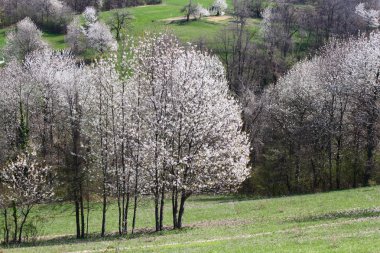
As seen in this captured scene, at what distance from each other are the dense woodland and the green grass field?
6.57 ft

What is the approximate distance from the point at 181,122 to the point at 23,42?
3221 inches

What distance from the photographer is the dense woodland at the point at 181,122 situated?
30.7 m

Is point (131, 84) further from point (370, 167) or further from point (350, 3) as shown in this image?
point (350, 3)

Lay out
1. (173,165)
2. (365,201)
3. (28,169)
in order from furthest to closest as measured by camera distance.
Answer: (28,169) < (365,201) < (173,165)

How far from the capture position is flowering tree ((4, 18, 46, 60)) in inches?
3885

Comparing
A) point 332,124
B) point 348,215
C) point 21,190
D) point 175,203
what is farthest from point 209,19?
point 348,215

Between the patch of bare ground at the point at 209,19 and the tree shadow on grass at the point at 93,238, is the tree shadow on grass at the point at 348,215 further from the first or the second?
the patch of bare ground at the point at 209,19

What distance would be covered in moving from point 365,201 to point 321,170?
16900 mm

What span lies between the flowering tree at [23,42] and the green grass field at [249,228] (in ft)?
196

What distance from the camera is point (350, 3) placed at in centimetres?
10656

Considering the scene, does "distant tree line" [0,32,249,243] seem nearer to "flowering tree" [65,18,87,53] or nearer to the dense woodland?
the dense woodland

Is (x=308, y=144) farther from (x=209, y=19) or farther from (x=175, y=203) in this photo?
(x=209, y=19)

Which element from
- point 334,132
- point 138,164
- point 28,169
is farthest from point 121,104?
point 334,132

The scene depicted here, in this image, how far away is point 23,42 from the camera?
10125 cm
